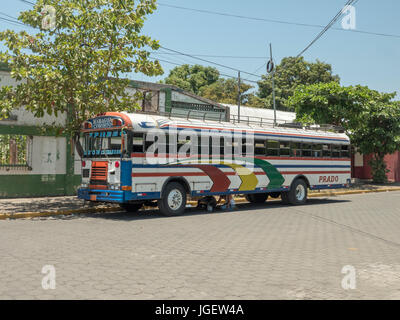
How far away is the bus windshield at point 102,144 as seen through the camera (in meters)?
13.2

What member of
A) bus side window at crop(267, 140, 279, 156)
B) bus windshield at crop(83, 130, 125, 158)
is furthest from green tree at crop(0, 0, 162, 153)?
bus side window at crop(267, 140, 279, 156)

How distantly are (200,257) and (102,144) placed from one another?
7063 mm

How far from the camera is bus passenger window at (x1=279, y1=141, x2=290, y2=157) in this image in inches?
688

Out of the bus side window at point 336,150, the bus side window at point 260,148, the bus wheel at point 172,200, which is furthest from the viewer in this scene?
the bus side window at point 336,150

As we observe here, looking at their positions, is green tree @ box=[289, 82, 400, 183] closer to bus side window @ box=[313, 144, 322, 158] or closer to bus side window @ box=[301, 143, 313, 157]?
bus side window @ box=[313, 144, 322, 158]

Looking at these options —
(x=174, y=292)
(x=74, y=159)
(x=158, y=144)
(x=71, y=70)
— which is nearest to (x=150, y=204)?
(x=158, y=144)

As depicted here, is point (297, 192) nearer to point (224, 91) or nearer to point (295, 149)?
point (295, 149)

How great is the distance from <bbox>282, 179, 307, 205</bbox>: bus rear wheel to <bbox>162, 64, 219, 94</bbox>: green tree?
1477 inches

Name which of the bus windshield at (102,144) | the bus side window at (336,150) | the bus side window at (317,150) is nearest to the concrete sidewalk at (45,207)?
the bus windshield at (102,144)

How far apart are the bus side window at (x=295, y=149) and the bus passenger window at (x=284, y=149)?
0.72 feet

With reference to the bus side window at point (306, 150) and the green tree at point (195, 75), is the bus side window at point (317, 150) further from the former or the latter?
the green tree at point (195, 75)

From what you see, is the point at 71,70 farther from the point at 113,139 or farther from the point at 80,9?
the point at 113,139

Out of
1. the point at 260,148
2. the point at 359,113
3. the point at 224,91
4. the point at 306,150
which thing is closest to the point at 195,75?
the point at 224,91

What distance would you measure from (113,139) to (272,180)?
6664mm
